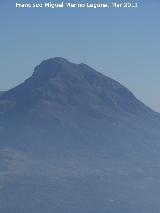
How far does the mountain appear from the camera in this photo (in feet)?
366

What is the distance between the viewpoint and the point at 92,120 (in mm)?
192000

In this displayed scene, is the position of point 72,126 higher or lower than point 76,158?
higher

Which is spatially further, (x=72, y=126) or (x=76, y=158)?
(x=72, y=126)

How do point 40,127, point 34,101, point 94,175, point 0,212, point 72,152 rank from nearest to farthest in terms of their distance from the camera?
point 0,212, point 94,175, point 72,152, point 40,127, point 34,101

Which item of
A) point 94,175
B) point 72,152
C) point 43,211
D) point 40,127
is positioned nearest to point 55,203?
point 43,211

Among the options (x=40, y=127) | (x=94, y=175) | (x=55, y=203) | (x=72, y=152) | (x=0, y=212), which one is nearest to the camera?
(x=0, y=212)

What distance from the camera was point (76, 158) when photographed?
158 metres

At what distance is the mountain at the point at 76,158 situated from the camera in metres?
112

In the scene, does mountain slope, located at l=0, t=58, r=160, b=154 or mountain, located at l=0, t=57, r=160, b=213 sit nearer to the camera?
mountain, located at l=0, t=57, r=160, b=213

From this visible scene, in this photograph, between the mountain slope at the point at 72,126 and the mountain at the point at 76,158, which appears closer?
the mountain at the point at 76,158

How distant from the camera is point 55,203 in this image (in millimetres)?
107812

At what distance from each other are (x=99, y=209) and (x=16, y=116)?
91491 mm

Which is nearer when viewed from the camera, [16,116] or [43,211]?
[43,211]

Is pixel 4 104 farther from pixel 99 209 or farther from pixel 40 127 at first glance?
pixel 99 209
